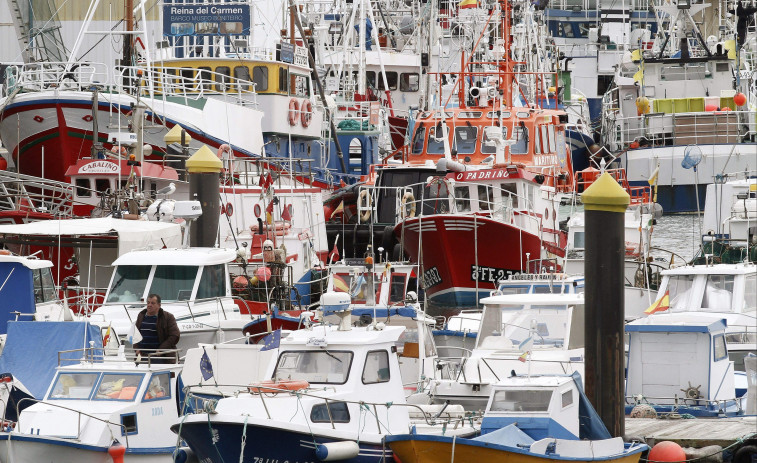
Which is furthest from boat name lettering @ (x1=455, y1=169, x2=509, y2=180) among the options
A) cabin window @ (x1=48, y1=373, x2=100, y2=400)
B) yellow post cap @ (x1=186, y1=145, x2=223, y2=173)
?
cabin window @ (x1=48, y1=373, x2=100, y2=400)

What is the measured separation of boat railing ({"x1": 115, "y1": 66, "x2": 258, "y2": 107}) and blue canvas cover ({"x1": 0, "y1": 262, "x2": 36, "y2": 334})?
9.25 meters

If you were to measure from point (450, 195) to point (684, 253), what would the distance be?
22.9ft

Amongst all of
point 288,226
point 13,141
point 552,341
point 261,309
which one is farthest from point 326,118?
point 552,341

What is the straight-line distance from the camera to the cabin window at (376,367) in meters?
15.2

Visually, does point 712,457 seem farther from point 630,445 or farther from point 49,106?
point 49,106

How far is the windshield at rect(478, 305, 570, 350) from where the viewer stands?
Answer: 18.4 m

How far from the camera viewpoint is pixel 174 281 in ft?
65.0

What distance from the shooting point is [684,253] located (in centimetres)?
3162

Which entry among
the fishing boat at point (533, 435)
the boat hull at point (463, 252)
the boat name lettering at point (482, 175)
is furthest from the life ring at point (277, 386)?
the boat name lettering at point (482, 175)

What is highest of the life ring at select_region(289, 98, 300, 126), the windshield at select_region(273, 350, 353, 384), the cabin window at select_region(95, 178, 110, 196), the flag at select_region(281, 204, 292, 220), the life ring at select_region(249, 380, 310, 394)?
the life ring at select_region(289, 98, 300, 126)

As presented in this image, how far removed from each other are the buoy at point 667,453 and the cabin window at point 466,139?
1629cm

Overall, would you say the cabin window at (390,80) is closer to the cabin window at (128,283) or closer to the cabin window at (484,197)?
the cabin window at (484,197)

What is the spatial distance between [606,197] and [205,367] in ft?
16.5

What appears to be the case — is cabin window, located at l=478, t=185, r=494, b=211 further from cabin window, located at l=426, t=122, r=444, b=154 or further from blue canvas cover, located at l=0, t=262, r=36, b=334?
blue canvas cover, located at l=0, t=262, r=36, b=334
